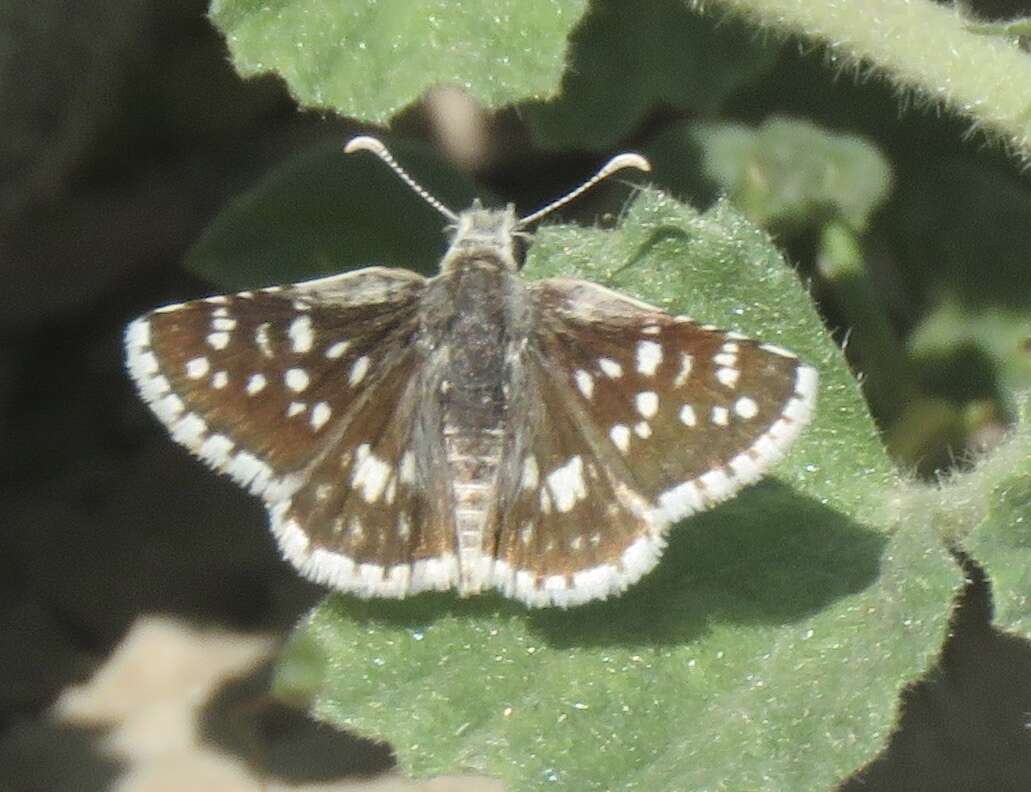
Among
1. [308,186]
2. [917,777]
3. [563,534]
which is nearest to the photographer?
[563,534]

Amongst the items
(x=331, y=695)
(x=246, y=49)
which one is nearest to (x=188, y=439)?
(x=331, y=695)

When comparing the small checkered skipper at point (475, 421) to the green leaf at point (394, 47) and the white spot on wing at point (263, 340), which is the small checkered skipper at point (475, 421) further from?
the green leaf at point (394, 47)

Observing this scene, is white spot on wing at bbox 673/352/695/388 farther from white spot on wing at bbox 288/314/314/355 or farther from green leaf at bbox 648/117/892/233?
green leaf at bbox 648/117/892/233

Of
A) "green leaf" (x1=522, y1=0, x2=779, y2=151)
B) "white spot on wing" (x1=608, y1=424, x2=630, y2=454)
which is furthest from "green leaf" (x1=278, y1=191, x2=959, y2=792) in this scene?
"green leaf" (x1=522, y1=0, x2=779, y2=151)

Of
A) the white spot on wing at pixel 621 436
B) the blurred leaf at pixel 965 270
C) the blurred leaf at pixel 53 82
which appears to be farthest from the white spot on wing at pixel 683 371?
the blurred leaf at pixel 53 82

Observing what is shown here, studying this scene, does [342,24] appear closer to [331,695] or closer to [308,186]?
[308,186]

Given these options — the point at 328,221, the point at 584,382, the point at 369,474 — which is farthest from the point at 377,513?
the point at 328,221

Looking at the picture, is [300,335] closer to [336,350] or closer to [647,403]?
[336,350]
